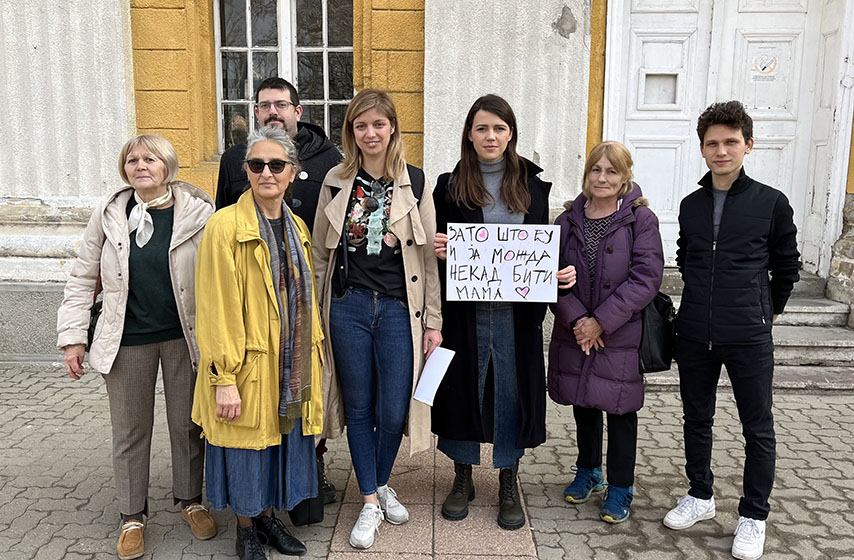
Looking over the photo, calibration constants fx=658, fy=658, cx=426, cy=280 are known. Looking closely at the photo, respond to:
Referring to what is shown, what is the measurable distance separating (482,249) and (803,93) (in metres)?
4.64

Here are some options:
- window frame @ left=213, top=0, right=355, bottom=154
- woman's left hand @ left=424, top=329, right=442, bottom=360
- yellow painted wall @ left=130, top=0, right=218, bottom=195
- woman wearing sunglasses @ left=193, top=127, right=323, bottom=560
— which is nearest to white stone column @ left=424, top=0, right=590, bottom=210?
window frame @ left=213, top=0, right=355, bottom=154

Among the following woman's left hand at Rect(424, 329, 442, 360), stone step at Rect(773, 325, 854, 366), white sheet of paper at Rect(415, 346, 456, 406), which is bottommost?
stone step at Rect(773, 325, 854, 366)

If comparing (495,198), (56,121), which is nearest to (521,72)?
(495,198)

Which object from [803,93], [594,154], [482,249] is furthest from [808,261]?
[482,249]

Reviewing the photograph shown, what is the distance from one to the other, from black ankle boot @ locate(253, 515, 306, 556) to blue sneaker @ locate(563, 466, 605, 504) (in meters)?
1.38

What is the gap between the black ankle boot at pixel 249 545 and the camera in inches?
110

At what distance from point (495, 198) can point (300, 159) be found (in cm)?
101

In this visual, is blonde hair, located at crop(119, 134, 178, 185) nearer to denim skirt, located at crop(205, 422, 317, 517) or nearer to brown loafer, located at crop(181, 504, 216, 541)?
denim skirt, located at crop(205, 422, 317, 517)

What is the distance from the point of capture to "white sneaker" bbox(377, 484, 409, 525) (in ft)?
10.4

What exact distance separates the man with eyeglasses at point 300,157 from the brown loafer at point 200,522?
4.70ft

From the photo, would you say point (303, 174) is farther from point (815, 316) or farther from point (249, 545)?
point (815, 316)

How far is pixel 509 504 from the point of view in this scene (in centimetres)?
317

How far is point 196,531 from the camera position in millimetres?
3061

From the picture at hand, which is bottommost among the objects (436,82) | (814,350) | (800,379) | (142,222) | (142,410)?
(800,379)
